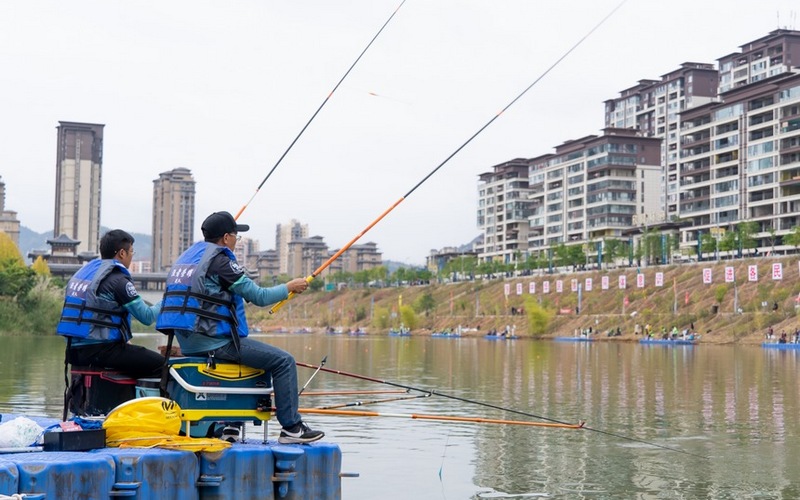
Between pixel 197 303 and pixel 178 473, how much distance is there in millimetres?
1641

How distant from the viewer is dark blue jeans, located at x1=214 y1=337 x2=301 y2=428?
9.92 meters

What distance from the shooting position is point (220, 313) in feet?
32.3

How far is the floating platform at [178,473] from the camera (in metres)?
8.21

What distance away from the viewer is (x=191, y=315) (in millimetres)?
9781

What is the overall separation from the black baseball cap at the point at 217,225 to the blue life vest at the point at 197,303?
277mm

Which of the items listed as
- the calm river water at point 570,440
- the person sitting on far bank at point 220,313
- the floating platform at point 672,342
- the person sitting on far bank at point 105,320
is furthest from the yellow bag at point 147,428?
the floating platform at point 672,342

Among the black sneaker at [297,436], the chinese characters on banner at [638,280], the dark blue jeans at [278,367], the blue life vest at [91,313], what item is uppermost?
the chinese characters on banner at [638,280]

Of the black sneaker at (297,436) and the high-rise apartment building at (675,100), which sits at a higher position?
the high-rise apartment building at (675,100)

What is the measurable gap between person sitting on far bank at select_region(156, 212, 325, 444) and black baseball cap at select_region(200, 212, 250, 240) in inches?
5.3

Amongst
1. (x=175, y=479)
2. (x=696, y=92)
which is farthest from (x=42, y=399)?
(x=696, y=92)

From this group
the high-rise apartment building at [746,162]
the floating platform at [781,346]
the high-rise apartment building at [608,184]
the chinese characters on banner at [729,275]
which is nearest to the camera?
the floating platform at [781,346]

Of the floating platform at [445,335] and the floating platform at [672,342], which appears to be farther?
the floating platform at [445,335]

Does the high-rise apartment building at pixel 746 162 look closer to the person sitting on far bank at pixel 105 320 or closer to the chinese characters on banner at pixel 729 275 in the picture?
the chinese characters on banner at pixel 729 275

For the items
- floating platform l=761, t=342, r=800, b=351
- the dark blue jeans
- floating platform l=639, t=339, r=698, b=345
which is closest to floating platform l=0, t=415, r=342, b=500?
the dark blue jeans
